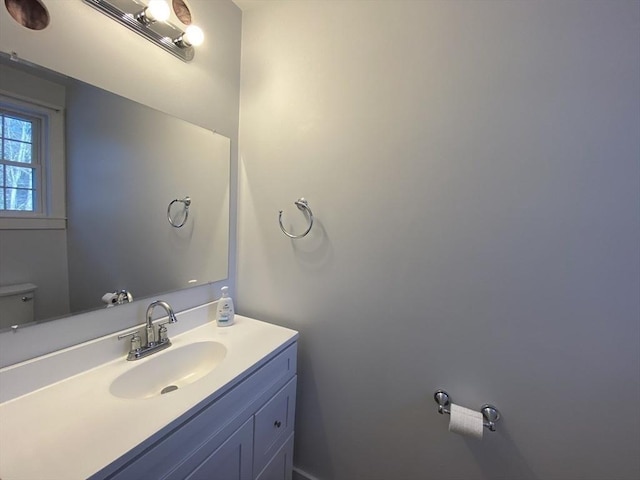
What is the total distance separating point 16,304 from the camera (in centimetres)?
77

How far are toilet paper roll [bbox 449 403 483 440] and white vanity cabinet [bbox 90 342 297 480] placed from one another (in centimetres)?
70

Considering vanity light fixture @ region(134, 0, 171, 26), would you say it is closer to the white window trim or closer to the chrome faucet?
the white window trim

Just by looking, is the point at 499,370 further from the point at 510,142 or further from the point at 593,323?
the point at 510,142

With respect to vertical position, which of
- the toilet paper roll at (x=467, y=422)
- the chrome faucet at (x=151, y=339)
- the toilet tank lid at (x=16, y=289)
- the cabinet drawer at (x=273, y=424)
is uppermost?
the toilet tank lid at (x=16, y=289)

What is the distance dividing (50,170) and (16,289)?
38 centimetres

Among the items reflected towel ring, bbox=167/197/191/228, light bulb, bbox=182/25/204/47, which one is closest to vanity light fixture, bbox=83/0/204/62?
light bulb, bbox=182/25/204/47

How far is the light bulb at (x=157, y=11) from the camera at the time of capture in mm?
955

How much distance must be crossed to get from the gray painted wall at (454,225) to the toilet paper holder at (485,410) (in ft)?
0.09

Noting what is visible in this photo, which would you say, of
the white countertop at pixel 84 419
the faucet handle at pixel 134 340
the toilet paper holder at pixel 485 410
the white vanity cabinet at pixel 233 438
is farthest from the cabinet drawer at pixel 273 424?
the toilet paper holder at pixel 485 410

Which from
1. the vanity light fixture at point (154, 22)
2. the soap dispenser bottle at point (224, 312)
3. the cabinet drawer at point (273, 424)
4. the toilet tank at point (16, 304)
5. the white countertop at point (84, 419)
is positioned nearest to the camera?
the white countertop at point (84, 419)

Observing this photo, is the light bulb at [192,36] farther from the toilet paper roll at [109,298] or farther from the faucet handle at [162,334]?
the faucet handle at [162,334]

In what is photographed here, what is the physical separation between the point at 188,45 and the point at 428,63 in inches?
40.1

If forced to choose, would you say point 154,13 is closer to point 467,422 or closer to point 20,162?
point 20,162

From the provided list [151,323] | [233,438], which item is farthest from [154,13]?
[233,438]
